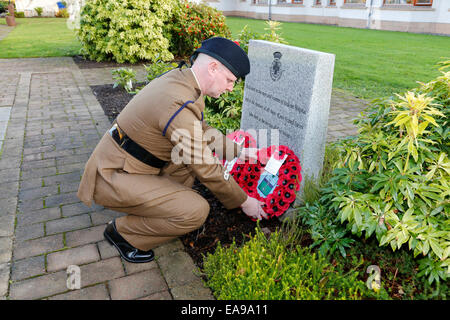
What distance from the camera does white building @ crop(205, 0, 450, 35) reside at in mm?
20156

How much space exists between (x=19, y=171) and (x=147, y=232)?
8.14 ft

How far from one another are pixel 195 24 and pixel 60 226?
341 inches

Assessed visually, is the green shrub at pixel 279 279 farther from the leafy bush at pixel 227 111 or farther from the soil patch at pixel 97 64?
the soil patch at pixel 97 64

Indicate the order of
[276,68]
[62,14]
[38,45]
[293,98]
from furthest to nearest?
[62,14] → [38,45] → [276,68] → [293,98]

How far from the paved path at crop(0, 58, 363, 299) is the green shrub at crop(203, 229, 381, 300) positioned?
229mm

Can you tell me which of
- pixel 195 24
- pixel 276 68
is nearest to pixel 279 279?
pixel 276 68

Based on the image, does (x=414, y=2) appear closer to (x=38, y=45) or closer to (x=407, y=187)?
(x=38, y=45)

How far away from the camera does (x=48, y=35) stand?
62.9 ft

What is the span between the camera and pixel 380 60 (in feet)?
39.1

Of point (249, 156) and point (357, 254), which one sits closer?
point (357, 254)

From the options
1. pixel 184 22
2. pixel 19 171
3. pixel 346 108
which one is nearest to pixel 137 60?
pixel 184 22

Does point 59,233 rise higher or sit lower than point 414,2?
lower

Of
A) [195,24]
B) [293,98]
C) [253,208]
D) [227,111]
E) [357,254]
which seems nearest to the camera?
[357,254]
